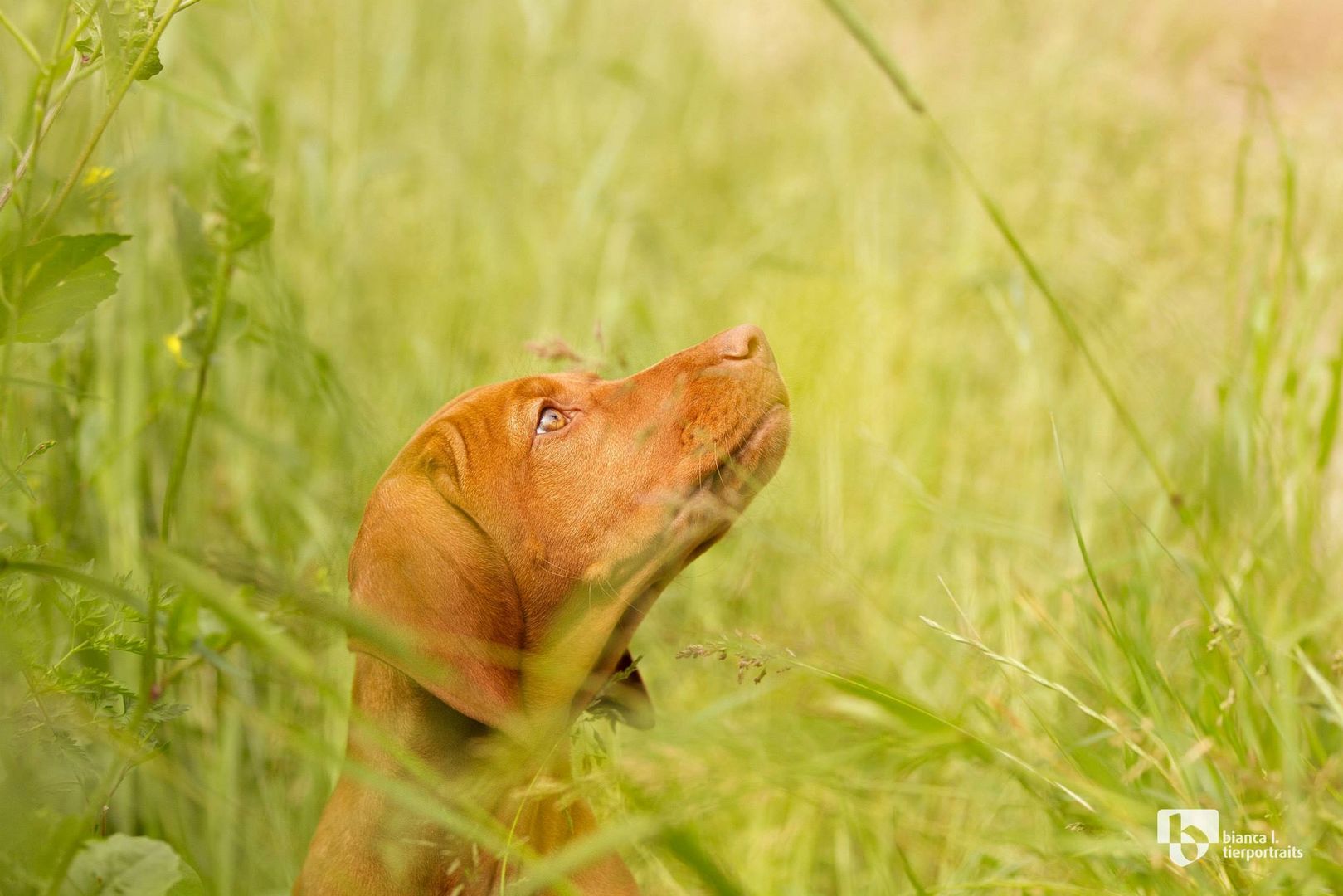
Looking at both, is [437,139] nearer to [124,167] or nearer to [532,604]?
[124,167]

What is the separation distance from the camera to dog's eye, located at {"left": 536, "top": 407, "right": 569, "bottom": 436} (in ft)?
6.44

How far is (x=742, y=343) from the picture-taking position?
178 centimetres

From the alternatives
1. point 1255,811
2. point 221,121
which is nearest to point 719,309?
point 221,121

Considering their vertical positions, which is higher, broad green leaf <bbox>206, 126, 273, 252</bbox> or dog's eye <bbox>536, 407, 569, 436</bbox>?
broad green leaf <bbox>206, 126, 273, 252</bbox>

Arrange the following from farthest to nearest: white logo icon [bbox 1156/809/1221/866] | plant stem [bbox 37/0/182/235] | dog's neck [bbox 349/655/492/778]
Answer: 1. dog's neck [bbox 349/655/492/778]
2. white logo icon [bbox 1156/809/1221/866]
3. plant stem [bbox 37/0/182/235]

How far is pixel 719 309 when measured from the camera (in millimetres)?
3918

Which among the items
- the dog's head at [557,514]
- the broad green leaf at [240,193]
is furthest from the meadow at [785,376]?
the dog's head at [557,514]

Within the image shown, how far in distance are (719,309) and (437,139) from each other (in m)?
1.15

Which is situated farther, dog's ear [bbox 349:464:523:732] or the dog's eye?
the dog's eye

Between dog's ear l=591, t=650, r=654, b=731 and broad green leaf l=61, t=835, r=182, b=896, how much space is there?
1.77ft

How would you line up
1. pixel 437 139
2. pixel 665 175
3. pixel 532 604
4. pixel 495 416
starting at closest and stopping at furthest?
pixel 532 604 → pixel 495 416 → pixel 437 139 → pixel 665 175

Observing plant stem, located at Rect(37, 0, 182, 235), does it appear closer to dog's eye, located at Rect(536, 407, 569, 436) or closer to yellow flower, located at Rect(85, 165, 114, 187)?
yellow flower, located at Rect(85, 165, 114, 187)

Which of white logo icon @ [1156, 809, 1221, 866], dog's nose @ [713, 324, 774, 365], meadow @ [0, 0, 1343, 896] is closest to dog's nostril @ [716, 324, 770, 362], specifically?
dog's nose @ [713, 324, 774, 365]

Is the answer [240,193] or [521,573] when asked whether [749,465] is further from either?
[240,193]
